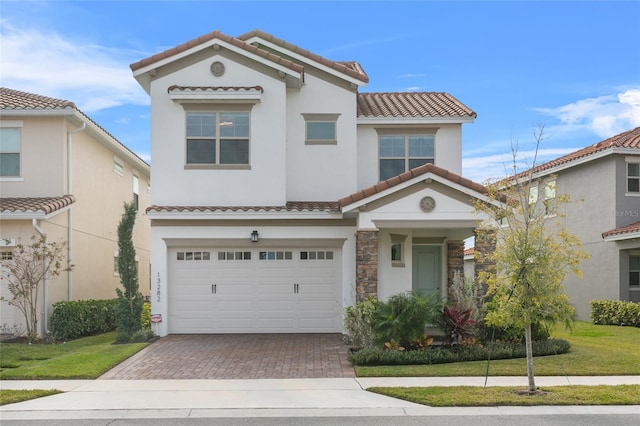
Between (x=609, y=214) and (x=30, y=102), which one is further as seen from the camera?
(x=609, y=214)

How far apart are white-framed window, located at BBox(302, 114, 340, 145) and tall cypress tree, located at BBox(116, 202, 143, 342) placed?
5.45 metres

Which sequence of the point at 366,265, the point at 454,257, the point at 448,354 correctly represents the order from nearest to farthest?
the point at 448,354 → the point at 366,265 → the point at 454,257

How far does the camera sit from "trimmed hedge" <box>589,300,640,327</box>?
21.6m

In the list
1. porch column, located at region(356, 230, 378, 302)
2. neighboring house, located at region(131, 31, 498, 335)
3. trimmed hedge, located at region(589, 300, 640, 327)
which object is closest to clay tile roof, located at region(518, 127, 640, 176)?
trimmed hedge, located at region(589, 300, 640, 327)

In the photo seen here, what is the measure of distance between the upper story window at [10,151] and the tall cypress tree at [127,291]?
429 centimetres

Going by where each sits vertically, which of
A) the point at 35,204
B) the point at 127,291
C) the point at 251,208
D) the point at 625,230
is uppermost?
the point at 35,204

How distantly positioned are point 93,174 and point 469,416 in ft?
54.2

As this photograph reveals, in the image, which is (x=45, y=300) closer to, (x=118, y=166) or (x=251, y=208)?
(x=251, y=208)

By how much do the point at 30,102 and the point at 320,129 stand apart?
858cm

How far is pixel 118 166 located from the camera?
82.5 feet

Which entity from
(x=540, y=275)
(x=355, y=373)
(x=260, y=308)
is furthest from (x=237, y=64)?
(x=540, y=275)

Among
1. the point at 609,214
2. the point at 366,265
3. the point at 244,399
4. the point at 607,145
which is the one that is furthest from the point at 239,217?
the point at 609,214

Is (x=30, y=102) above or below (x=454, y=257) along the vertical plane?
above

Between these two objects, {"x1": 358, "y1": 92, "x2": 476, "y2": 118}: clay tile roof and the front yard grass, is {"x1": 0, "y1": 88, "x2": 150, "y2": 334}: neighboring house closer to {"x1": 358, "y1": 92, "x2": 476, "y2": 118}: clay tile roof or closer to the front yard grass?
{"x1": 358, "y1": 92, "x2": 476, "y2": 118}: clay tile roof
